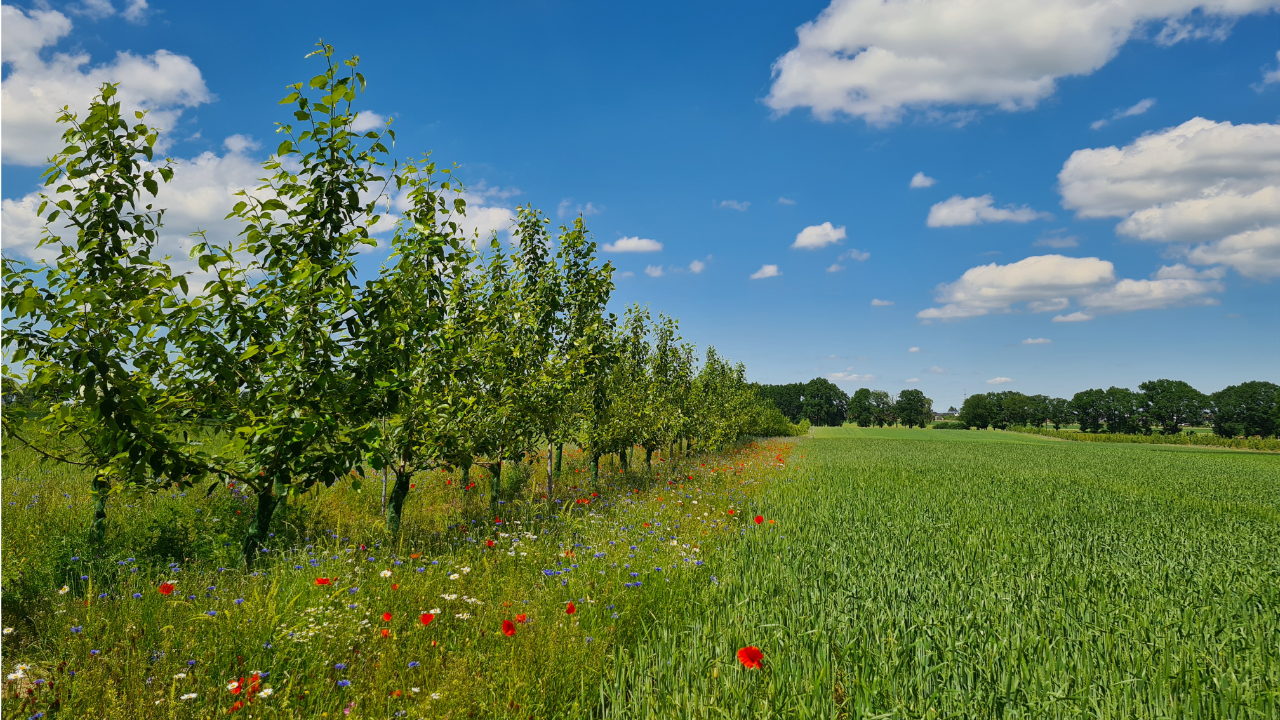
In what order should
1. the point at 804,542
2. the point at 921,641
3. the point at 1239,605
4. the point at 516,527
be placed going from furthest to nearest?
the point at 516,527 → the point at 804,542 → the point at 1239,605 → the point at 921,641

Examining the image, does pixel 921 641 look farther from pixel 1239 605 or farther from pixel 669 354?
pixel 669 354

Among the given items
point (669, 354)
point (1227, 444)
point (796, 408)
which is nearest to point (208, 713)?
point (669, 354)

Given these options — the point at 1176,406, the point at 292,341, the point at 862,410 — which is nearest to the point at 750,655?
the point at 292,341

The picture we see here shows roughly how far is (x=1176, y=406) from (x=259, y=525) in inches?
5906

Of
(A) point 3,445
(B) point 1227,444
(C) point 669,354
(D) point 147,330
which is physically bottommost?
(B) point 1227,444

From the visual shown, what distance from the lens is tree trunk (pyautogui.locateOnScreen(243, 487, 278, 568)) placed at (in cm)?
484

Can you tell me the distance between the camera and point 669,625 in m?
4.35

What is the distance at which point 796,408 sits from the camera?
12700cm

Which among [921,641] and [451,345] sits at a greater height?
[451,345]

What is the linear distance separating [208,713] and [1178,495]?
19158 mm

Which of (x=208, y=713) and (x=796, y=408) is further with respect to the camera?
(x=796, y=408)

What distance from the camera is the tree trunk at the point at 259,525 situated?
191 inches

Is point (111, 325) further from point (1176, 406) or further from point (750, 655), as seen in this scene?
point (1176, 406)

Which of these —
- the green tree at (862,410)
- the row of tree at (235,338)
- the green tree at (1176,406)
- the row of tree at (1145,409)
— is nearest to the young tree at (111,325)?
the row of tree at (235,338)
